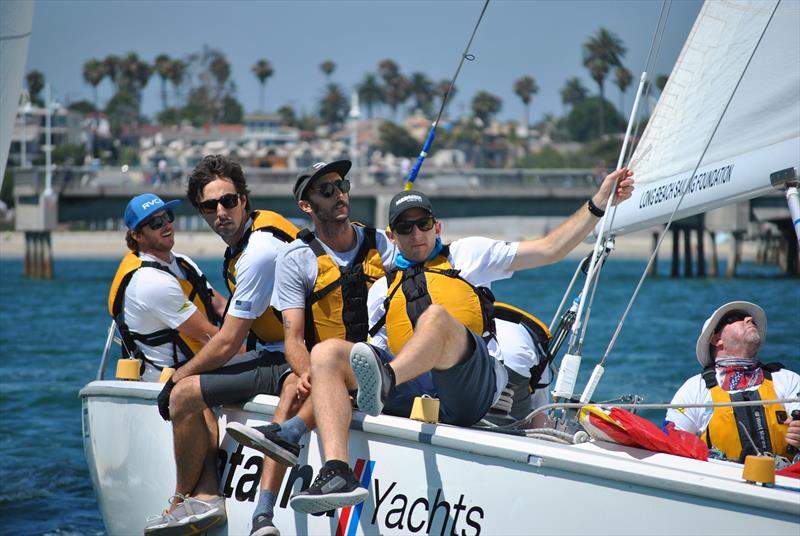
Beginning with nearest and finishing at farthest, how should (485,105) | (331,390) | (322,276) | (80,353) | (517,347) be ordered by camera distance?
(331,390)
(322,276)
(517,347)
(80,353)
(485,105)

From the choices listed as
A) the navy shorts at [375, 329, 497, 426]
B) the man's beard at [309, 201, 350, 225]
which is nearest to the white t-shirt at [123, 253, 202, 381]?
the man's beard at [309, 201, 350, 225]

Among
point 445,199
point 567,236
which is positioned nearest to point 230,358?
point 567,236

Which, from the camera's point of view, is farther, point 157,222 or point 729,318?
point 157,222

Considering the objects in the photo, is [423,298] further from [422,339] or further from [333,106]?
[333,106]

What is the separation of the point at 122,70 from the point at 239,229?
13148 centimetres

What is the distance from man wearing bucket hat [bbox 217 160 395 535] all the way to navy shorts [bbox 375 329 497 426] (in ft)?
0.98

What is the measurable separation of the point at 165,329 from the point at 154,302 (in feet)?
0.76

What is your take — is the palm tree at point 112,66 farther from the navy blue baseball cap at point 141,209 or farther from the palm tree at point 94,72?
the navy blue baseball cap at point 141,209

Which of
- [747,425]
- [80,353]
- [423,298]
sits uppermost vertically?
[423,298]

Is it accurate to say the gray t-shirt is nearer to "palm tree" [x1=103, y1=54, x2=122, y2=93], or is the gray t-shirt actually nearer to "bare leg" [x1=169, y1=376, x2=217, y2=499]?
"bare leg" [x1=169, y1=376, x2=217, y2=499]

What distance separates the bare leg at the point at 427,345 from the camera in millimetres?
4000

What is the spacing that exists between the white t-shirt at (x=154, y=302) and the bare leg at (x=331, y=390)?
1240 millimetres

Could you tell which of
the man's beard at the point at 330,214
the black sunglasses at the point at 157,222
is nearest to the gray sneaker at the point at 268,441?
the man's beard at the point at 330,214

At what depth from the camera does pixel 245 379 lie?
483 centimetres
